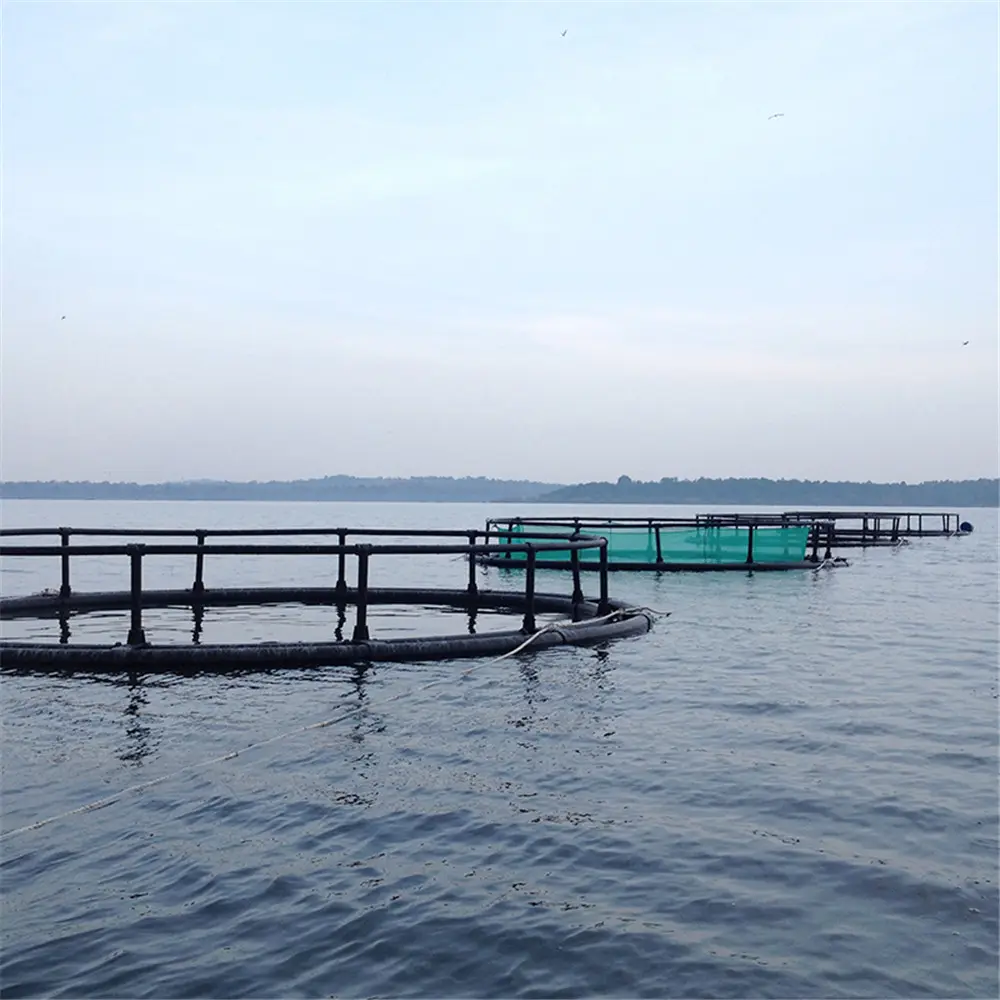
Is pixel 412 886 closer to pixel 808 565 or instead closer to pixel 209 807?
pixel 209 807

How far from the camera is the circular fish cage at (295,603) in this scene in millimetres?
12906

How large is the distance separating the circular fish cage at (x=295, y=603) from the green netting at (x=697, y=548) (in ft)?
38.7

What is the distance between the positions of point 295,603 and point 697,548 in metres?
16.3

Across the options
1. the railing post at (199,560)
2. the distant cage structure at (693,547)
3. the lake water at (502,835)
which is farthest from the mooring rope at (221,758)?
the distant cage structure at (693,547)

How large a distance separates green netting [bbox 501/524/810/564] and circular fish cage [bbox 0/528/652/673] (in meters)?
11.8

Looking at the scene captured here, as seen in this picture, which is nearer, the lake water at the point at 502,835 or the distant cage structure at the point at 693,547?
the lake water at the point at 502,835

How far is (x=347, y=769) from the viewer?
8.91 meters

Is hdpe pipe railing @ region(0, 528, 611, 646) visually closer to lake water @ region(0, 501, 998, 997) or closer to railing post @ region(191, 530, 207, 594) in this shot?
railing post @ region(191, 530, 207, 594)

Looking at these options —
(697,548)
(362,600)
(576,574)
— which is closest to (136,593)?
(362,600)

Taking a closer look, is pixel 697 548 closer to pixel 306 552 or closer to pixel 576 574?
pixel 576 574

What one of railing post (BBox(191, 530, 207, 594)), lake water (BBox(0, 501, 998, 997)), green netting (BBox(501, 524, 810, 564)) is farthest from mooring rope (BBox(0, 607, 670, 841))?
green netting (BBox(501, 524, 810, 564))

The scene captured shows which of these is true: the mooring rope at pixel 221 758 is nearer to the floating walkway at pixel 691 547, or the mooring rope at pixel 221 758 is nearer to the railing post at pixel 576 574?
the railing post at pixel 576 574

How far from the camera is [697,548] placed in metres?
34.0

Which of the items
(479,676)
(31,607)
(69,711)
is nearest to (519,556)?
(31,607)
